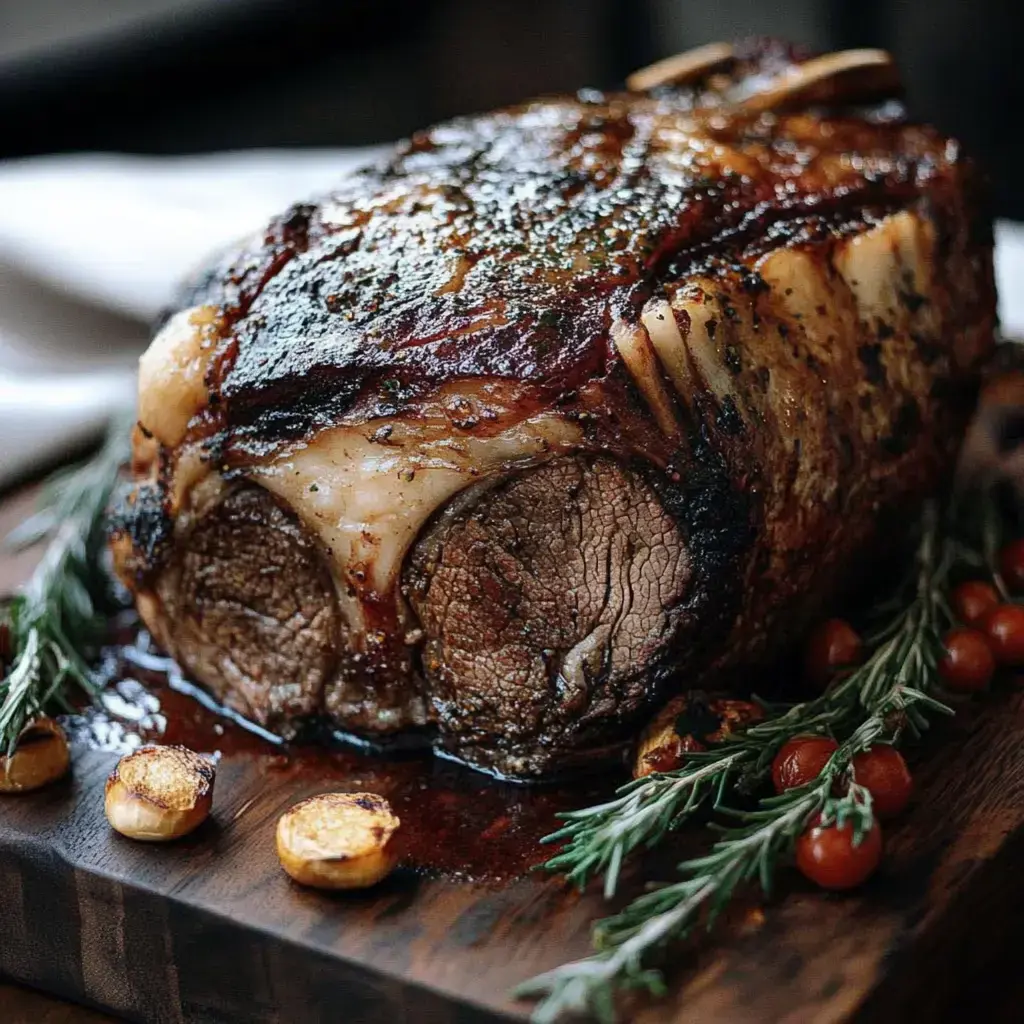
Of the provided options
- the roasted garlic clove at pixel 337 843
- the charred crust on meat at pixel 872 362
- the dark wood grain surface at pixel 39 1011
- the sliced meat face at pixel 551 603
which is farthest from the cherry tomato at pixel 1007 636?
the dark wood grain surface at pixel 39 1011

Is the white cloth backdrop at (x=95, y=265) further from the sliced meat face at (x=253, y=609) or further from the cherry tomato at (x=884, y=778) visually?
the cherry tomato at (x=884, y=778)

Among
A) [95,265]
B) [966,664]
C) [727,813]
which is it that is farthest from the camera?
[95,265]

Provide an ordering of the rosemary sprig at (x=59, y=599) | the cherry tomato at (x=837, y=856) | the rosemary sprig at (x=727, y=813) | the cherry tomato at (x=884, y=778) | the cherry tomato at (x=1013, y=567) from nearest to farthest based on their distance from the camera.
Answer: the rosemary sprig at (x=727, y=813) < the cherry tomato at (x=837, y=856) < the cherry tomato at (x=884, y=778) < the rosemary sprig at (x=59, y=599) < the cherry tomato at (x=1013, y=567)

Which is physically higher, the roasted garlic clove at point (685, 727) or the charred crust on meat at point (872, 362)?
the charred crust on meat at point (872, 362)

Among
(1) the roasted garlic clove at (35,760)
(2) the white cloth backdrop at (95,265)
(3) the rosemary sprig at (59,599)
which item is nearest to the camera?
(1) the roasted garlic clove at (35,760)

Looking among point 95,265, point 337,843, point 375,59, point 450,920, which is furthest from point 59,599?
point 375,59

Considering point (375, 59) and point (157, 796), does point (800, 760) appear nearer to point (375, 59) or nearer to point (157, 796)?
point (157, 796)

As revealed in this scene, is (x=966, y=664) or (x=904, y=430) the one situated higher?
(x=904, y=430)

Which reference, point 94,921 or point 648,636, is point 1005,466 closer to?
point 648,636

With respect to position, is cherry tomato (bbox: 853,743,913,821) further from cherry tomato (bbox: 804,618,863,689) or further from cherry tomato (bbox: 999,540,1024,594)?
cherry tomato (bbox: 999,540,1024,594)
